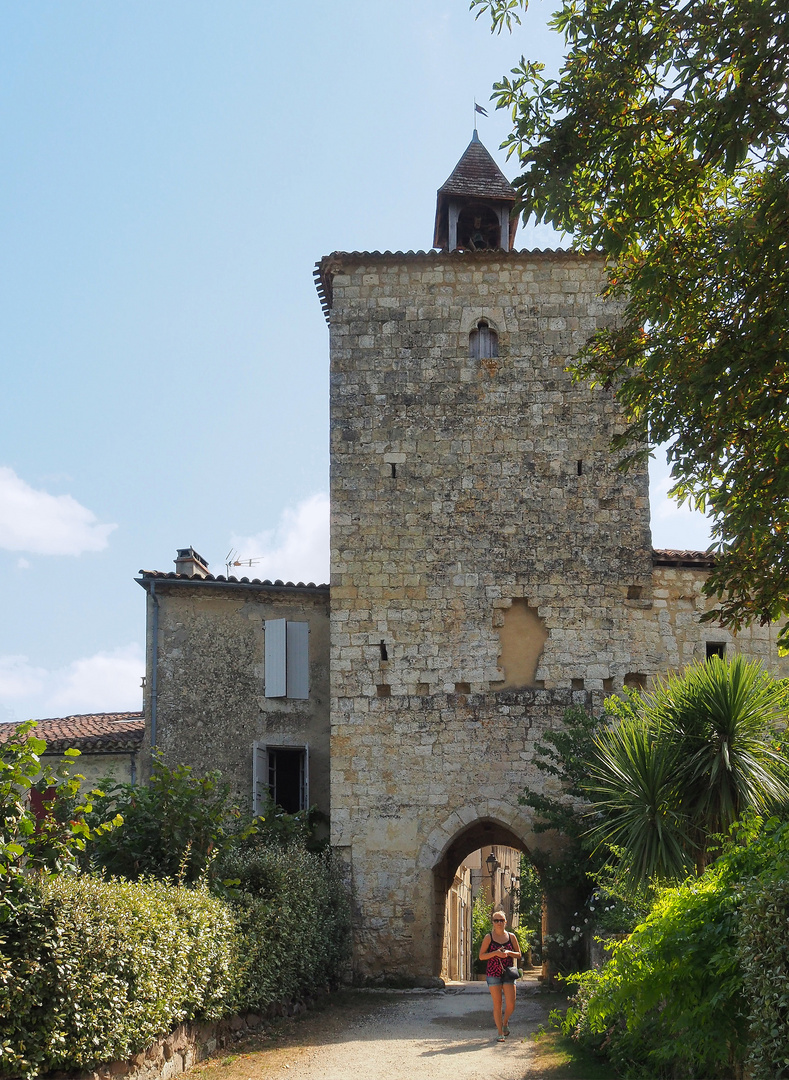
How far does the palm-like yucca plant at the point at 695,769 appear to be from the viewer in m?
9.16

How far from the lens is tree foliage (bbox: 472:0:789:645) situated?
6.89 m

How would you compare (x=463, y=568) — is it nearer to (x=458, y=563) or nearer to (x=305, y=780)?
(x=458, y=563)

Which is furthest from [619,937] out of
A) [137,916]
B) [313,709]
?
[313,709]

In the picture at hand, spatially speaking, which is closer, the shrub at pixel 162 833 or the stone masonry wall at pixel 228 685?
the shrub at pixel 162 833

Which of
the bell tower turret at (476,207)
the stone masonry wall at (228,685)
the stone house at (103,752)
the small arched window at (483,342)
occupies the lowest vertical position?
the stone house at (103,752)

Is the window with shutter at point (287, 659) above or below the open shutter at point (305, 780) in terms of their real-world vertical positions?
above

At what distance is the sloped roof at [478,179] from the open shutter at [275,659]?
319 inches

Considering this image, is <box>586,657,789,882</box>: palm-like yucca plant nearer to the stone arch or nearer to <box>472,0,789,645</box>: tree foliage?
<box>472,0,789,645</box>: tree foliage

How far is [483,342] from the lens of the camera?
55.4ft

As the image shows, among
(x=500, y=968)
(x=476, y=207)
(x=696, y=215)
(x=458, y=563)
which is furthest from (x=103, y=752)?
(x=696, y=215)

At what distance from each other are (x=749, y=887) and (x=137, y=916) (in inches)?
184

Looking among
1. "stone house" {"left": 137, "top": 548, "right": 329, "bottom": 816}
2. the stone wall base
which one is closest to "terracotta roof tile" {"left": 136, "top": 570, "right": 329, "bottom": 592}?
"stone house" {"left": 137, "top": 548, "right": 329, "bottom": 816}

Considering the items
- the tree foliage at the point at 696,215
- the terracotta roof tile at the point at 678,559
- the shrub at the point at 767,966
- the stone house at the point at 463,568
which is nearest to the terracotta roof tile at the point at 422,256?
the stone house at the point at 463,568

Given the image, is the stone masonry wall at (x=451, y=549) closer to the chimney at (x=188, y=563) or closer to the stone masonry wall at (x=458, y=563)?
the stone masonry wall at (x=458, y=563)
